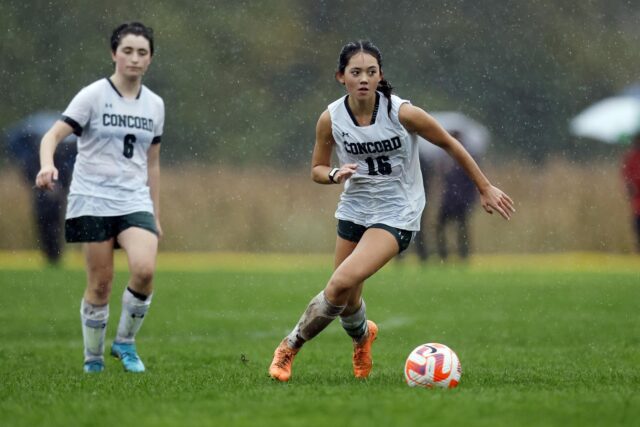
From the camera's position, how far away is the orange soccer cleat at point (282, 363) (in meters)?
6.73

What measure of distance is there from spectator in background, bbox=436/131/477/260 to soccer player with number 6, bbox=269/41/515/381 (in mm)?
13408

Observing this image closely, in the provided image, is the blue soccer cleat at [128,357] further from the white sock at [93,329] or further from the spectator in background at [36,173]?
the spectator in background at [36,173]

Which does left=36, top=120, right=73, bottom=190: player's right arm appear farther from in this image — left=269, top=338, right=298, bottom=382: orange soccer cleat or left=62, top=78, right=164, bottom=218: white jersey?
left=269, top=338, right=298, bottom=382: orange soccer cleat

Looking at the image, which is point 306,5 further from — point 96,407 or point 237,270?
point 96,407

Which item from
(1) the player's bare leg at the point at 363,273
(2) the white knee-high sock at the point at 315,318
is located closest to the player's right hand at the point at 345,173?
(1) the player's bare leg at the point at 363,273

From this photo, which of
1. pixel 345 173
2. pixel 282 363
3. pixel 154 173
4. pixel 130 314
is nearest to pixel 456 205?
pixel 154 173

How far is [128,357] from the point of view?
308 inches

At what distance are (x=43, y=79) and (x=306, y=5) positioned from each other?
494 cm

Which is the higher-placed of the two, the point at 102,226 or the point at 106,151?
the point at 106,151

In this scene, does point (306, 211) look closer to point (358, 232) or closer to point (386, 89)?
point (358, 232)

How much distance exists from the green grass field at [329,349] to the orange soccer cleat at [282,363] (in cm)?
8

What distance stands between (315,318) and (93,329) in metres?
1.65

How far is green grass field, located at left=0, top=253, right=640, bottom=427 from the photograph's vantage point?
17.4ft

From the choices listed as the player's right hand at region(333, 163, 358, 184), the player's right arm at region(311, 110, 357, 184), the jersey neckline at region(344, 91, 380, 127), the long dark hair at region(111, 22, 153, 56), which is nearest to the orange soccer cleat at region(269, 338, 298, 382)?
the player's right arm at region(311, 110, 357, 184)
